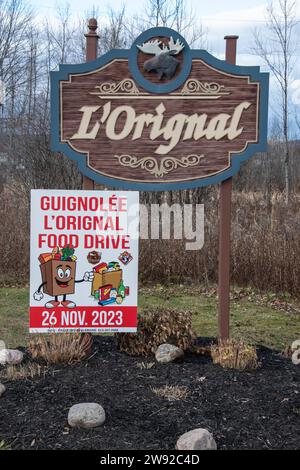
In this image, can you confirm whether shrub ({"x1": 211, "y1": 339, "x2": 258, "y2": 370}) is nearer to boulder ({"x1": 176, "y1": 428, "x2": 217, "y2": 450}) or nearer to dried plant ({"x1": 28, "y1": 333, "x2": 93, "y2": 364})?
dried plant ({"x1": 28, "y1": 333, "x2": 93, "y2": 364})

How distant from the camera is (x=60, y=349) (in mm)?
4691

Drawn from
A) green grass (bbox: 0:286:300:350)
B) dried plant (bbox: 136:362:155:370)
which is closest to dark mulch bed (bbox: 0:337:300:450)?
dried plant (bbox: 136:362:155:370)

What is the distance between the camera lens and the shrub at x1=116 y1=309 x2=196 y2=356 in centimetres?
491

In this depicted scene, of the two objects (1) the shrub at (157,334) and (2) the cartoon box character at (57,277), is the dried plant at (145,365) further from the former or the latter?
(2) the cartoon box character at (57,277)

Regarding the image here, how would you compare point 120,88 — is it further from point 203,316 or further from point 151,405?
point 203,316

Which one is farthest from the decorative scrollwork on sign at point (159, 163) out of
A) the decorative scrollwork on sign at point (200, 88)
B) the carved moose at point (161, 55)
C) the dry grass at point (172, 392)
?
the dry grass at point (172, 392)

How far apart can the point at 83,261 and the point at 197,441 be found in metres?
2.03

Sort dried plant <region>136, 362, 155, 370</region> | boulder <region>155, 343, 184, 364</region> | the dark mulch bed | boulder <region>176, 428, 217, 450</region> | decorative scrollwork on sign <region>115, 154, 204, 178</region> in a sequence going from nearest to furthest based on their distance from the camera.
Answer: boulder <region>176, 428, 217, 450</region>
the dark mulch bed
dried plant <region>136, 362, 155, 370</region>
boulder <region>155, 343, 184, 364</region>
decorative scrollwork on sign <region>115, 154, 204, 178</region>

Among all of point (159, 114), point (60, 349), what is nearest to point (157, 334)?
point (60, 349)

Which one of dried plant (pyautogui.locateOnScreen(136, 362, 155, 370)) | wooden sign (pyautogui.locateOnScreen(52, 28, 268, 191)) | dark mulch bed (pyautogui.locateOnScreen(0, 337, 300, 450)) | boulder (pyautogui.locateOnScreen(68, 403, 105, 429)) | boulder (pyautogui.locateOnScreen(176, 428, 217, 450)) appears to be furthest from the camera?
wooden sign (pyautogui.locateOnScreen(52, 28, 268, 191))

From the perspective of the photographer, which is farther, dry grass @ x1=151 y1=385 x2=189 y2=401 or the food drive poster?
the food drive poster

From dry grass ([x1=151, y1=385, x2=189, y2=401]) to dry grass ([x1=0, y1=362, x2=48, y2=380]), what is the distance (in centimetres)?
91

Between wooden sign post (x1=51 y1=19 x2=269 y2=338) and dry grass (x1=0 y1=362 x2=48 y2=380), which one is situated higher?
wooden sign post (x1=51 y1=19 x2=269 y2=338)
